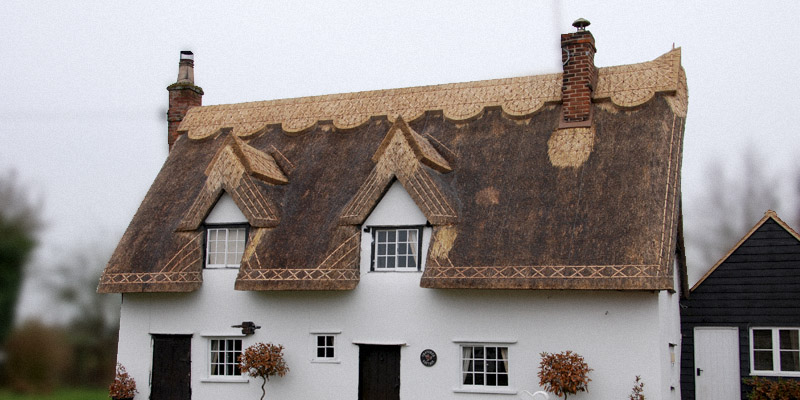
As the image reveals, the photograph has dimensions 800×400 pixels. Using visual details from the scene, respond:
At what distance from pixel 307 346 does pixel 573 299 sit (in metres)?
5.59

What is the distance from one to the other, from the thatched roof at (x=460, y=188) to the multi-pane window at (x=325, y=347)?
1.33m

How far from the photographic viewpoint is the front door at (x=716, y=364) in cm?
1683

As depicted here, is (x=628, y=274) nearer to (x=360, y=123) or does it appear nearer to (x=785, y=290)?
(x=785, y=290)

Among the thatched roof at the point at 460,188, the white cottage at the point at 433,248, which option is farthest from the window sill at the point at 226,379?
the thatched roof at the point at 460,188

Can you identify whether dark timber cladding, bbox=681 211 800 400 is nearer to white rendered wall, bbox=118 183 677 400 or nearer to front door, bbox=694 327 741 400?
front door, bbox=694 327 741 400

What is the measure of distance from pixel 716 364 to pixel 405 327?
22.8 ft

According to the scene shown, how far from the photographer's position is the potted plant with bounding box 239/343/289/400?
1588cm

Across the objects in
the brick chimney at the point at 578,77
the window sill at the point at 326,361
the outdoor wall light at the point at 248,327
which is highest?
the brick chimney at the point at 578,77

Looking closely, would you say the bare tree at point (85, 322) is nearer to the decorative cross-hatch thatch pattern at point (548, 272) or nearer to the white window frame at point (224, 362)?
the white window frame at point (224, 362)

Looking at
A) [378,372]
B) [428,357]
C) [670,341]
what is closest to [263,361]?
[378,372]

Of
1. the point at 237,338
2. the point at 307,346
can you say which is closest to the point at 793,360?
Result: the point at 307,346

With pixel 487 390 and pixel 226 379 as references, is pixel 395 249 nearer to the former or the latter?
pixel 487 390

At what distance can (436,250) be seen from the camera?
1527 cm

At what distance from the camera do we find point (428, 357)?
15344 millimetres
